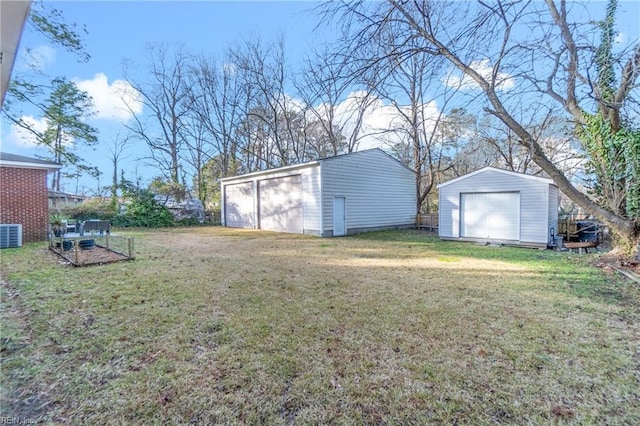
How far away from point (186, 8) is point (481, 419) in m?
10.7

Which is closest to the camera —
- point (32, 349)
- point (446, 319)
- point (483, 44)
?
A: point (32, 349)

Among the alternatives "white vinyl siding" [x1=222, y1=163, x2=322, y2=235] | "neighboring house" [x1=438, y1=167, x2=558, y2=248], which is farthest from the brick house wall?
"neighboring house" [x1=438, y1=167, x2=558, y2=248]

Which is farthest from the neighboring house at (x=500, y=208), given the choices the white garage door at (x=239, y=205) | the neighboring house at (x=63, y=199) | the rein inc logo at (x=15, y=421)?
the neighboring house at (x=63, y=199)

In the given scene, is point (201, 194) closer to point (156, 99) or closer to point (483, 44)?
point (156, 99)

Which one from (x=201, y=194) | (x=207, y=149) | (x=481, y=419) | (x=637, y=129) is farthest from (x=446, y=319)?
(x=207, y=149)

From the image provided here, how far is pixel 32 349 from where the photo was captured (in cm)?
275

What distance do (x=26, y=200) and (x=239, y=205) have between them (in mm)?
9389

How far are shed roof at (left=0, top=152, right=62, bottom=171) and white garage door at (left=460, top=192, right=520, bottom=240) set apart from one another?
1470cm

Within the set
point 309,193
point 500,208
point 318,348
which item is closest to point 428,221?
point 500,208

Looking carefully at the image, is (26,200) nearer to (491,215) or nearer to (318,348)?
(318,348)

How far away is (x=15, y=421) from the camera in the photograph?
1.86m

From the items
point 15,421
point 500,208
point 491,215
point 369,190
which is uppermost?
point 369,190

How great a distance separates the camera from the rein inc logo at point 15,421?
Answer: 1844mm

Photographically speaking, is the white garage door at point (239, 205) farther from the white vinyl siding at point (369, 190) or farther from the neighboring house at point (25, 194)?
the neighboring house at point (25, 194)
